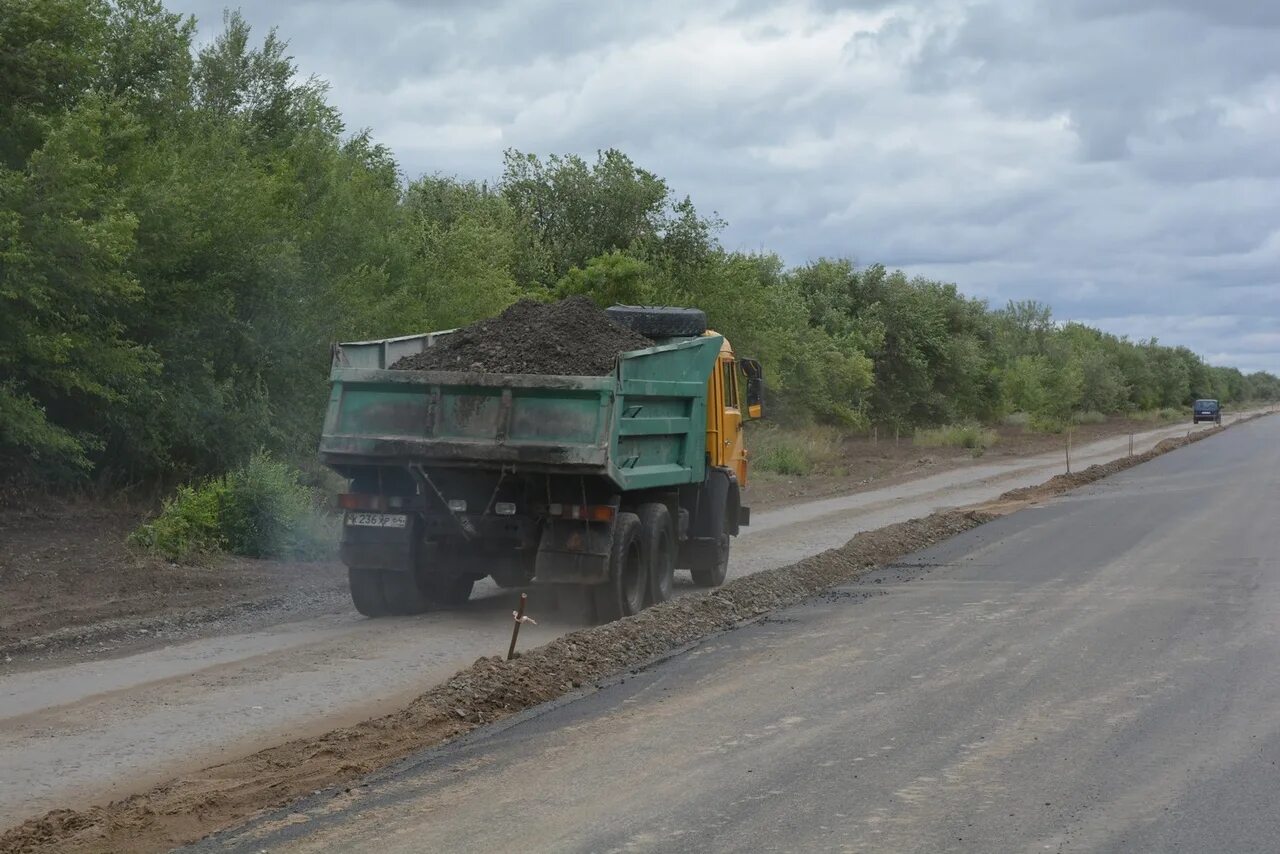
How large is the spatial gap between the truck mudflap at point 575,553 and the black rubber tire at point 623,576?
5.1 inches

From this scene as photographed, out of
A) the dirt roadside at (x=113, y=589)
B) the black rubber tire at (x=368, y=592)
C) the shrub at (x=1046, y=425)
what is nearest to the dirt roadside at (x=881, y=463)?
the shrub at (x=1046, y=425)

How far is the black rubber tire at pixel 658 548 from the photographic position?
13836mm

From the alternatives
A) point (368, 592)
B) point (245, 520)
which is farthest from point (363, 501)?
point (245, 520)

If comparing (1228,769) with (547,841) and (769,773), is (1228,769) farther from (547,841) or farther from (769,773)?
(547,841)

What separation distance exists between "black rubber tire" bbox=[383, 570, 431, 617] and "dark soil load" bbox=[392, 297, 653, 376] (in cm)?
189

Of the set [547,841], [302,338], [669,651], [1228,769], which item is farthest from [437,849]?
[302,338]

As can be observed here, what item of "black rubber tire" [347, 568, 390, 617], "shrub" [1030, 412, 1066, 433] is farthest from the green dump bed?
"shrub" [1030, 412, 1066, 433]

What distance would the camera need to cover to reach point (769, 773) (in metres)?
7.61

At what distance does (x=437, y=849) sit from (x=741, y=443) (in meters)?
10.9

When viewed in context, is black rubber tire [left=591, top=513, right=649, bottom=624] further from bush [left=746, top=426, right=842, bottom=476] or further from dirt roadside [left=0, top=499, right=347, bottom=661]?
bush [left=746, top=426, right=842, bottom=476]

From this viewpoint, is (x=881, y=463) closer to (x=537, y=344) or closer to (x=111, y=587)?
(x=111, y=587)

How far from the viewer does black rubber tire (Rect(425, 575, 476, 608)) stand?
14.1 metres

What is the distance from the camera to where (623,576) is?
13.2 meters

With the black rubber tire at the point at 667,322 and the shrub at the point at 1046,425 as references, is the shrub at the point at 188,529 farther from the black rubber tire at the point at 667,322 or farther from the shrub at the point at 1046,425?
the shrub at the point at 1046,425
